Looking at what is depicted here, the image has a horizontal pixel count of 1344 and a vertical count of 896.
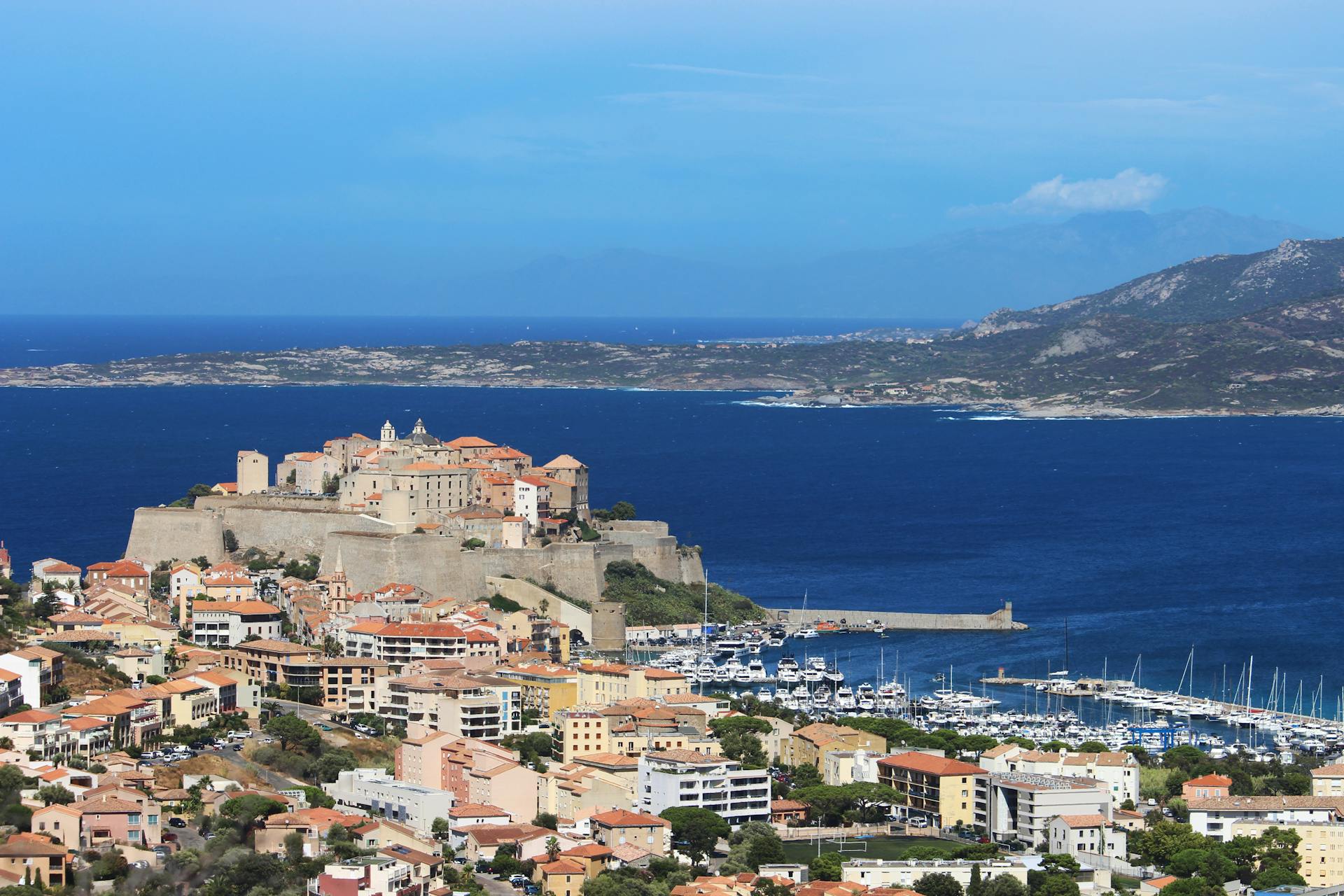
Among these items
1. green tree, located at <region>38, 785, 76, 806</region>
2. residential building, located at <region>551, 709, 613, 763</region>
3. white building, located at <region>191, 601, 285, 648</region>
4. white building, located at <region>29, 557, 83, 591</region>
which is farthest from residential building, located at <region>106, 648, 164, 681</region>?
green tree, located at <region>38, 785, 76, 806</region>

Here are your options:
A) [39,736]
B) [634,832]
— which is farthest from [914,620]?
[39,736]

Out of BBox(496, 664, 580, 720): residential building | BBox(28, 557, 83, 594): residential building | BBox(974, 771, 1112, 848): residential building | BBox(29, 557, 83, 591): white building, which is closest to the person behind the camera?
BBox(974, 771, 1112, 848): residential building

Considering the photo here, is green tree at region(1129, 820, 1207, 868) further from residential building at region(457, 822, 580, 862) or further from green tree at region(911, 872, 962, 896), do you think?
residential building at region(457, 822, 580, 862)

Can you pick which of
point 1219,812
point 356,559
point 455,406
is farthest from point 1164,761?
point 455,406

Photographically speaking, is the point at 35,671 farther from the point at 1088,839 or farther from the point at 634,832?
the point at 1088,839

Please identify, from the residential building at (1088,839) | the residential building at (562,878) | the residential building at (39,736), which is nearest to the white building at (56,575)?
the residential building at (39,736)

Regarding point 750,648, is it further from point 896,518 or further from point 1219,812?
point 896,518
